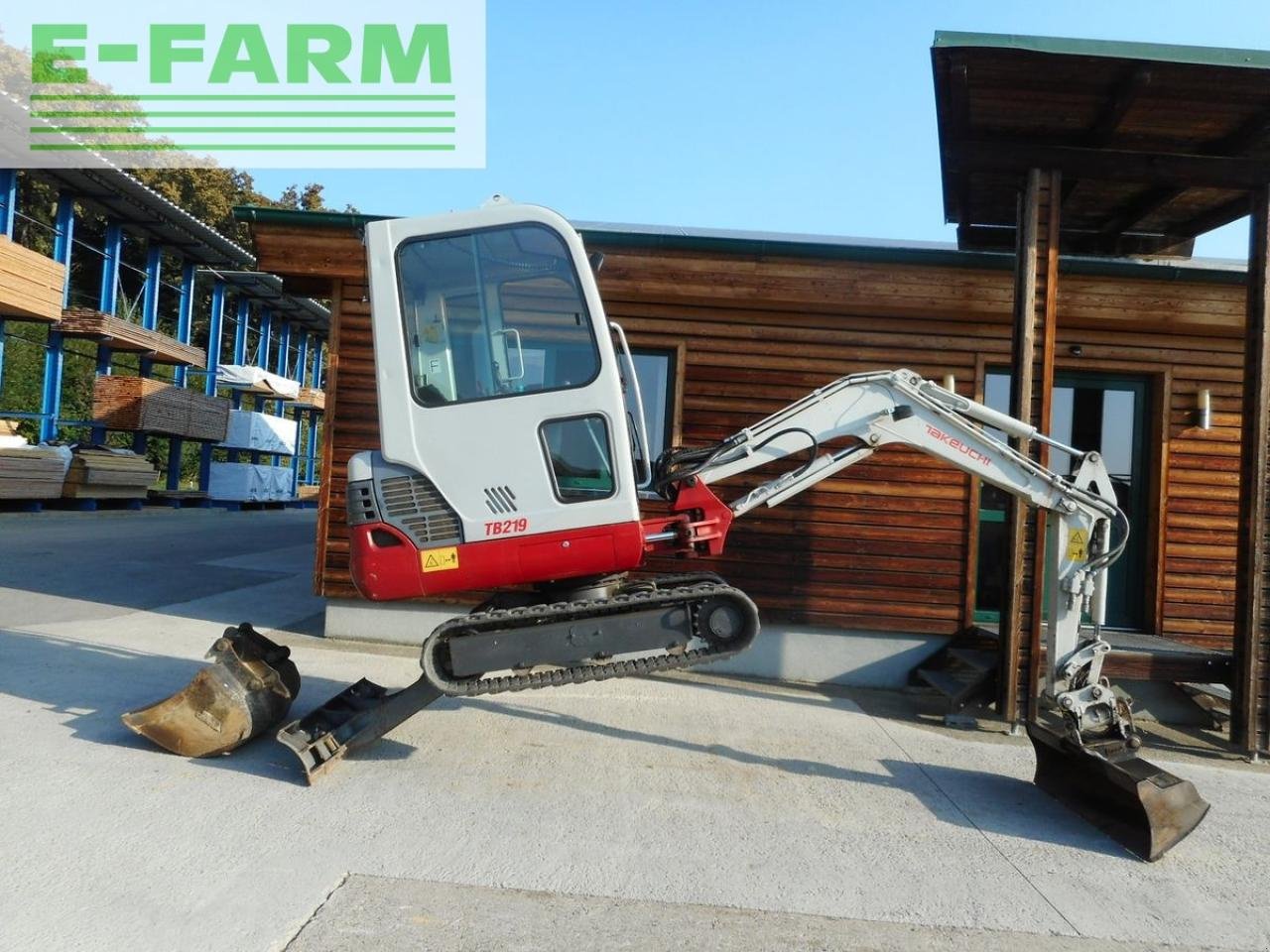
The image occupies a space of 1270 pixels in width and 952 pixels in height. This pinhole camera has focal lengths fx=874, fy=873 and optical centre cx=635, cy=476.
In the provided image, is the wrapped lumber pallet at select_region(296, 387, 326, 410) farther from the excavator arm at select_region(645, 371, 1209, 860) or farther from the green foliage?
the excavator arm at select_region(645, 371, 1209, 860)

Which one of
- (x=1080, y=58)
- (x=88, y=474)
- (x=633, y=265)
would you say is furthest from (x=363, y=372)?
(x=88, y=474)

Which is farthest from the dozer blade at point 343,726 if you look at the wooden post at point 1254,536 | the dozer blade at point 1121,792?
the wooden post at point 1254,536

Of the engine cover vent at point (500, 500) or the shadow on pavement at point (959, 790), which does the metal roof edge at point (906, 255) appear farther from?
the shadow on pavement at point (959, 790)

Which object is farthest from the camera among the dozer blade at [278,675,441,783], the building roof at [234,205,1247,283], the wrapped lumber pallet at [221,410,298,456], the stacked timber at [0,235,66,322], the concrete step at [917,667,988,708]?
the wrapped lumber pallet at [221,410,298,456]

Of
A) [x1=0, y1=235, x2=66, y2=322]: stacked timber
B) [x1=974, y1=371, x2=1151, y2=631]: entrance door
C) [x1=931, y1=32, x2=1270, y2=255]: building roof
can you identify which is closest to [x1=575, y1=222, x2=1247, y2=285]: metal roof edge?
[x1=931, y1=32, x2=1270, y2=255]: building roof

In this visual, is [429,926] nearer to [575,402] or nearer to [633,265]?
[575,402]

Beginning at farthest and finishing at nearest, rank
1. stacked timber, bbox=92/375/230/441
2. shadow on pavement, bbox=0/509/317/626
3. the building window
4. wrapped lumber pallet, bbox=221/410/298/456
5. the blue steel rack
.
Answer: wrapped lumber pallet, bbox=221/410/298/456
stacked timber, bbox=92/375/230/441
the blue steel rack
shadow on pavement, bbox=0/509/317/626
the building window

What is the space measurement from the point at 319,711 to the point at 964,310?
5.98 meters

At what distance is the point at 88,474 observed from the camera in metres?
18.2

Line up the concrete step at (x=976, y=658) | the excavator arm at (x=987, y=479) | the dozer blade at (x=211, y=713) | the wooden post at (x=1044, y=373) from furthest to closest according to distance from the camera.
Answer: the concrete step at (x=976, y=658)
the wooden post at (x=1044, y=373)
the excavator arm at (x=987, y=479)
the dozer blade at (x=211, y=713)

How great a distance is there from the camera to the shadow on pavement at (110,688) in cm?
473

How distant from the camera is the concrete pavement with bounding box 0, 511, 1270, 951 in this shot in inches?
127

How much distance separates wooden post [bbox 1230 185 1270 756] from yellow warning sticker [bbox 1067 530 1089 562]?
6.19 feet

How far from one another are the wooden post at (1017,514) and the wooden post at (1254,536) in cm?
149
